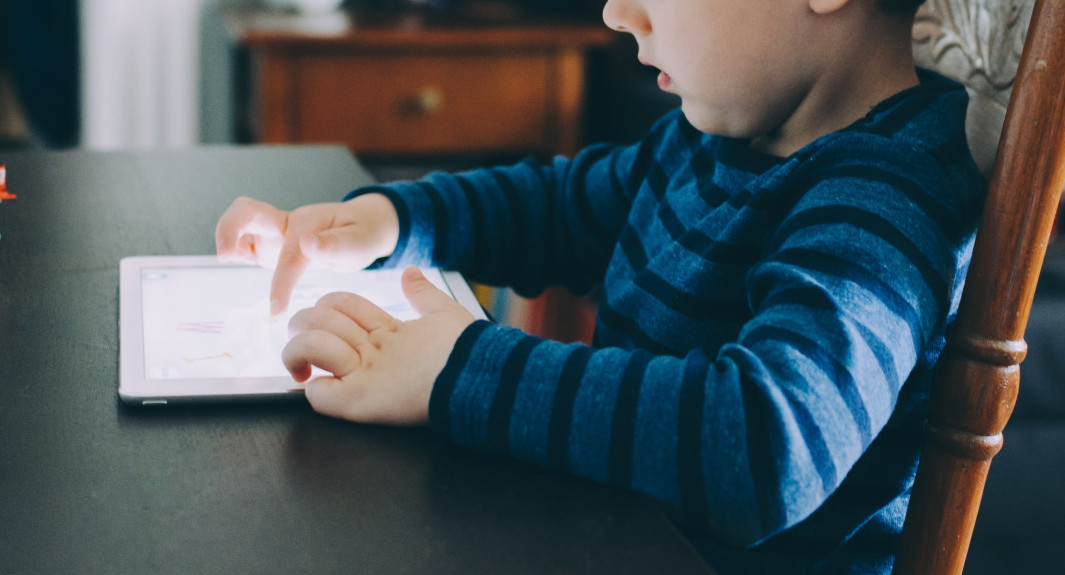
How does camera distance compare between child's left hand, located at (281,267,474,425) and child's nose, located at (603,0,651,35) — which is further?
child's nose, located at (603,0,651,35)

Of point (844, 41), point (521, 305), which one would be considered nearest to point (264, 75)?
point (521, 305)

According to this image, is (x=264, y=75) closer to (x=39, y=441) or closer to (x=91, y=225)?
(x=91, y=225)

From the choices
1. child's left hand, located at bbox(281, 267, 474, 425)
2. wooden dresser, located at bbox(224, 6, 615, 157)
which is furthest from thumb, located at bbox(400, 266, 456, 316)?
wooden dresser, located at bbox(224, 6, 615, 157)

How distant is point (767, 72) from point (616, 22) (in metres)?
0.09

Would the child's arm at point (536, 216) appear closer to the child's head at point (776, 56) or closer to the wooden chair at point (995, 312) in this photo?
the child's head at point (776, 56)

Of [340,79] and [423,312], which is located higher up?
[423,312]

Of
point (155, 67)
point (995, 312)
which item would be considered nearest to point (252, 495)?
point (995, 312)

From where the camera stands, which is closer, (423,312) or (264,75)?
(423,312)

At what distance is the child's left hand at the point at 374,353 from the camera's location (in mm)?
441

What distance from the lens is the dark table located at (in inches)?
13.7

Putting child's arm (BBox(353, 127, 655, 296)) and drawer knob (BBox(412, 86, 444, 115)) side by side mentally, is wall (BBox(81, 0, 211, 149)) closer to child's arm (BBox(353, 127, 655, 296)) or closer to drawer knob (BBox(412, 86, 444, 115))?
drawer knob (BBox(412, 86, 444, 115))

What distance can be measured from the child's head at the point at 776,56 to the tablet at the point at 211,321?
0.60ft

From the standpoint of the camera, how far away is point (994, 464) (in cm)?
111

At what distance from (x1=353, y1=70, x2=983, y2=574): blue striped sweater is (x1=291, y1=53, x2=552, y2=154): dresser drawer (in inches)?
51.0
